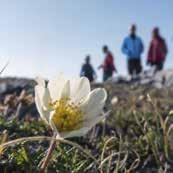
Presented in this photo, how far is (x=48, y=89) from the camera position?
2275 millimetres

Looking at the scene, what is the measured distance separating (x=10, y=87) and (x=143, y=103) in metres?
2.24

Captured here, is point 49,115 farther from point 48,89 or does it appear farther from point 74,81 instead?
point 74,81

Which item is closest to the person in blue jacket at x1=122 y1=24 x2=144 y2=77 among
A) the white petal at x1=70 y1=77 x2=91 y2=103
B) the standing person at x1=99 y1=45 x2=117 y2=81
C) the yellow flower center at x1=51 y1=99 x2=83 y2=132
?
the standing person at x1=99 y1=45 x2=117 y2=81

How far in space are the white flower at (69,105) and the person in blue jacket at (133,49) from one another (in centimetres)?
1282

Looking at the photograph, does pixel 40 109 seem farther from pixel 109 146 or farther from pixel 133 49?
pixel 133 49

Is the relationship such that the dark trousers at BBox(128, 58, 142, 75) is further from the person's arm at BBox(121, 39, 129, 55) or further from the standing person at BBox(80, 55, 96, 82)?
the standing person at BBox(80, 55, 96, 82)

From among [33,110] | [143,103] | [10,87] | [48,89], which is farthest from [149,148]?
[10,87]

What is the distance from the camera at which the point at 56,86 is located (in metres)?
2.31

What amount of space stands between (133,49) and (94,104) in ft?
45.6

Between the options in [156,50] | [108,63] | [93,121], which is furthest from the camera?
[108,63]

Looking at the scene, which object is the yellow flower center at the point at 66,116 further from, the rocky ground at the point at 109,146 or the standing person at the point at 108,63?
the standing person at the point at 108,63

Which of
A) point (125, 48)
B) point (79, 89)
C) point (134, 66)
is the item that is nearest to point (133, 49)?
point (125, 48)

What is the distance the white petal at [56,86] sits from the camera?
2.27 m

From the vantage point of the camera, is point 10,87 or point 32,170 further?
point 10,87
